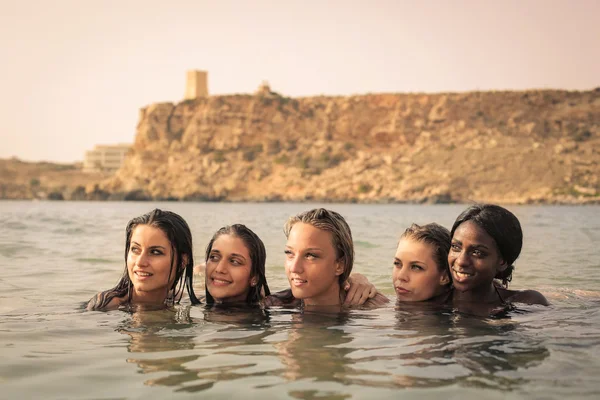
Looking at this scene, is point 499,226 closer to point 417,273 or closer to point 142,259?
point 417,273

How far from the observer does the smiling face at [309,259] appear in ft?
17.1

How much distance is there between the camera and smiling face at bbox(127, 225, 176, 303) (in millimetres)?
5445

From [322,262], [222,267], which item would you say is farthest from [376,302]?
[222,267]

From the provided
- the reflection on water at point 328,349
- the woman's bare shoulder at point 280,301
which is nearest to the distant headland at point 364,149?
the woman's bare shoulder at point 280,301

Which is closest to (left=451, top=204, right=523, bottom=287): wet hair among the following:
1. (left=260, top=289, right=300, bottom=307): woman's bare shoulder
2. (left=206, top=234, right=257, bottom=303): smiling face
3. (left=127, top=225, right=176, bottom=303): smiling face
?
(left=260, top=289, right=300, bottom=307): woman's bare shoulder

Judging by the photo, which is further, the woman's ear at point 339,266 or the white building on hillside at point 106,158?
the white building on hillside at point 106,158

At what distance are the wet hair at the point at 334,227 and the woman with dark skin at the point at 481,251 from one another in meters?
0.80

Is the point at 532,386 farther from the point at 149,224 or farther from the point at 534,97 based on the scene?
the point at 534,97

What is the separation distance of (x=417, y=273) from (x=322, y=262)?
0.95m

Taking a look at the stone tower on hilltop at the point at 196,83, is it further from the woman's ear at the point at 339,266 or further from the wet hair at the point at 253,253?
the woman's ear at the point at 339,266

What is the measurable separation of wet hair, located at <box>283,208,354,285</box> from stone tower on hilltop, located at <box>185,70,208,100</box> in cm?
10549

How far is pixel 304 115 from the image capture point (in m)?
85.8

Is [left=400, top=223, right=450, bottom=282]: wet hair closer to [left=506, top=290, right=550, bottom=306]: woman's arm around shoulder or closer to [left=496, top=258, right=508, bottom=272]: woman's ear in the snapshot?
[left=496, top=258, right=508, bottom=272]: woman's ear

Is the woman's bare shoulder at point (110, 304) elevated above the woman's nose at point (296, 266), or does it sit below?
below
